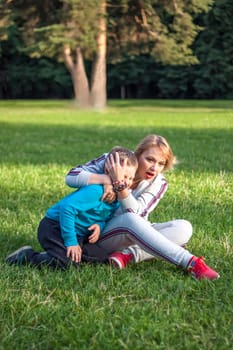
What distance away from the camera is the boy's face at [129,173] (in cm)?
423

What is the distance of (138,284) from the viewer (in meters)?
3.88

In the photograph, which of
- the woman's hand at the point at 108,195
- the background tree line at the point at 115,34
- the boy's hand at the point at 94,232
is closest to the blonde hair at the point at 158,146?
the woman's hand at the point at 108,195

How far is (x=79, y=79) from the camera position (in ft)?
122

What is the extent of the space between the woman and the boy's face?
0.14 ft

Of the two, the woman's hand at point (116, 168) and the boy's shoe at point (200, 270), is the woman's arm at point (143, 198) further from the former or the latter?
the boy's shoe at point (200, 270)

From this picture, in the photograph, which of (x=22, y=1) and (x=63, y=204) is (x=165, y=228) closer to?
(x=63, y=204)

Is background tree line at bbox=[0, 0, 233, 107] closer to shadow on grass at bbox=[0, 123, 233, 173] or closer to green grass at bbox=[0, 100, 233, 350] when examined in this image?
shadow on grass at bbox=[0, 123, 233, 173]

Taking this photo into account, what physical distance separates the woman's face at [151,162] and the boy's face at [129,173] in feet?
0.69

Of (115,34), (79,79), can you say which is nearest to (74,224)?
(79,79)

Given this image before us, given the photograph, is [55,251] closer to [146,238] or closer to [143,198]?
[146,238]

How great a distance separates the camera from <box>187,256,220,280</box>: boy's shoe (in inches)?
156

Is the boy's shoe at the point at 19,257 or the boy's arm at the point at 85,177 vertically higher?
the boy's arm at the point at 85,177

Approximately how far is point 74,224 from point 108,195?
29 cm

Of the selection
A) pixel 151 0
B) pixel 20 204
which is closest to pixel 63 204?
Answer: pixel 20 204
